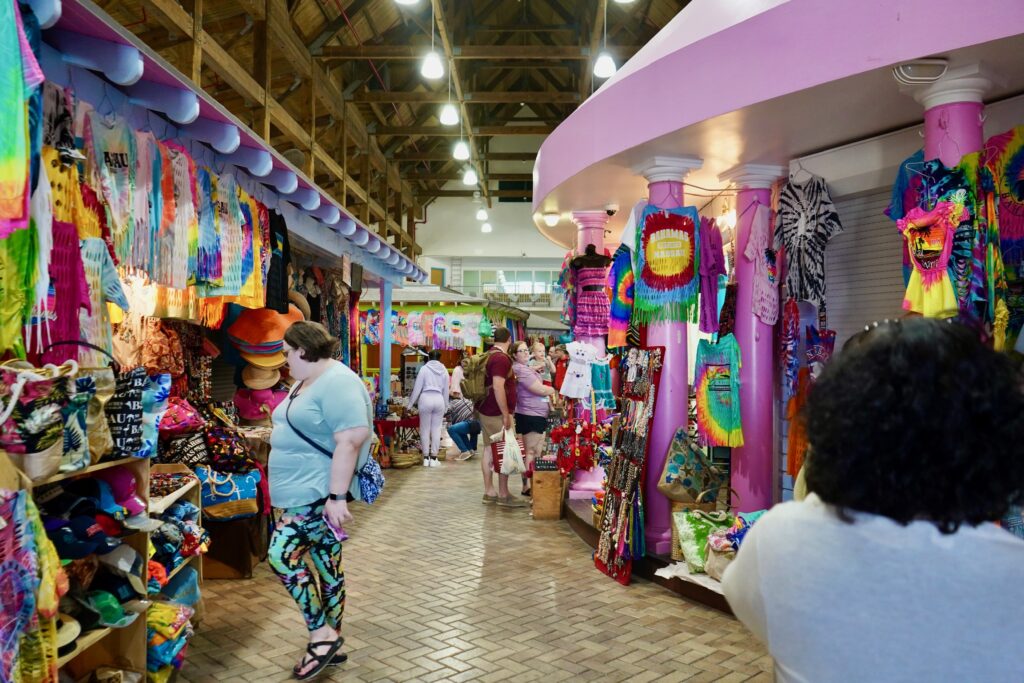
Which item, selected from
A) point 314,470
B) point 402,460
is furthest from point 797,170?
point 402,460

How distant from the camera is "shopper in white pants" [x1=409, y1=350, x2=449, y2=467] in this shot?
32.0 feet

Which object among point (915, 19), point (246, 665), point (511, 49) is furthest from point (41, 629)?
point (511, 49)

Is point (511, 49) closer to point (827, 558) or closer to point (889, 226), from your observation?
point (889, 226)

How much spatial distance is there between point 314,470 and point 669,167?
3160 millimetres

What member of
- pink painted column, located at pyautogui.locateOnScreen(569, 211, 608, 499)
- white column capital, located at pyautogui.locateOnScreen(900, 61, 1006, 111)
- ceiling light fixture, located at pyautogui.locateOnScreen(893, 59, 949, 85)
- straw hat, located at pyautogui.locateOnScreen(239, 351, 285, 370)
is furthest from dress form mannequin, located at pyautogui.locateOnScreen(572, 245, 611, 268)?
ceiling light fixture, located at pyautogui.locateOnScreen(893, 59, 949, 85)

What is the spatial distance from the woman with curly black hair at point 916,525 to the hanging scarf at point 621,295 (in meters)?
4.82

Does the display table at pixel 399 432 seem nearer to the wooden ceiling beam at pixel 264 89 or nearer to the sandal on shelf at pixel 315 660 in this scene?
the wooden ceiling beam at pixel 264 89

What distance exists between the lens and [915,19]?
338 cm

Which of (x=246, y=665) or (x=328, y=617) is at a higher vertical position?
(x=328, y=617)

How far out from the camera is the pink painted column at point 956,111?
11.8 feet

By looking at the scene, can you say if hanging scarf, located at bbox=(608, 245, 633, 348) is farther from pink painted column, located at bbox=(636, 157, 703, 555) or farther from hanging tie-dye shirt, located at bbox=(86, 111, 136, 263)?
hanging tie-dye shirt, located at bbox=(86, 111, 136, 263)

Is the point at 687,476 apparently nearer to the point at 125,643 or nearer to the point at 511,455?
the point at 511,455

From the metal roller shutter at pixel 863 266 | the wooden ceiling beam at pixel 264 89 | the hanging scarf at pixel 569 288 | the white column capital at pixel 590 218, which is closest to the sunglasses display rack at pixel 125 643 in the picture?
the metal roller shutter at pixel 863 266

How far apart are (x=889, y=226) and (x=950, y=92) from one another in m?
1.48
